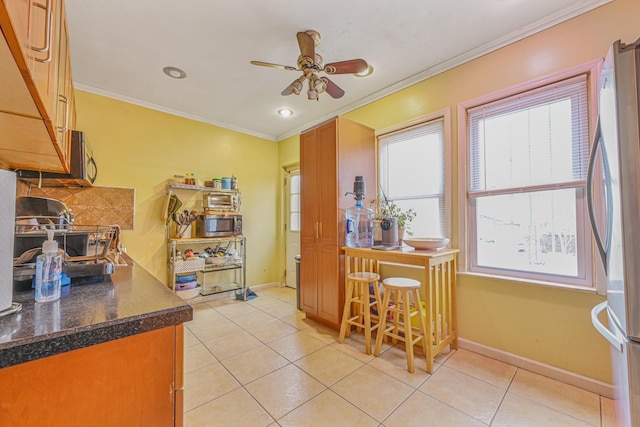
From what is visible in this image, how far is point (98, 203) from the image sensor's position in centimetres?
301

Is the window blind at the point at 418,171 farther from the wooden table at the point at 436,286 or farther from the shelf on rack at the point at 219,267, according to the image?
the shelf on rack at the point at 219,267

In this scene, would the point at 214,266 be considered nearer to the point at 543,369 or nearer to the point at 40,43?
the point at 40,43

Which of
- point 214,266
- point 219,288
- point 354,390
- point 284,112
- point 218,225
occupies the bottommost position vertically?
point 354,390

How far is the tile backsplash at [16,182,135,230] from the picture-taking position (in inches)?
111

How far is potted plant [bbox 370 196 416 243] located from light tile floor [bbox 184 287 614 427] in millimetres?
1151

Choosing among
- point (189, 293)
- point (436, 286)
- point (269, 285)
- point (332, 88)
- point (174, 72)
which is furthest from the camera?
point (269, 285)

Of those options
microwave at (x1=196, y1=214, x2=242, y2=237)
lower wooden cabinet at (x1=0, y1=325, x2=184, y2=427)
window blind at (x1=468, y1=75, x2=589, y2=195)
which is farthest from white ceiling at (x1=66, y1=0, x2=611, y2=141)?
lower wooden cabinet at (x1=0, y1=325, x2=184, y2=427)

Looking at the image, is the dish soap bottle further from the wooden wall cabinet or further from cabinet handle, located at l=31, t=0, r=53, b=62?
cabinet handle, located at l=31, t=0, r=53, b=62

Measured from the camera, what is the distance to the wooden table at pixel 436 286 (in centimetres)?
199

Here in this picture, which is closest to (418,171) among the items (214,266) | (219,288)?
(214,266)

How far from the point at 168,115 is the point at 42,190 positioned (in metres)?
1.61

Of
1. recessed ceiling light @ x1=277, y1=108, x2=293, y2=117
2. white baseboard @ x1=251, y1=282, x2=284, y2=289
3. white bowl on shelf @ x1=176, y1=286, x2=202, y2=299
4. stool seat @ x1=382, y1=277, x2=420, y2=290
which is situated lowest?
white baseboard @ x1=251, y1=282, x2=284, y2=289

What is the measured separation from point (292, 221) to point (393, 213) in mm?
→ 2296

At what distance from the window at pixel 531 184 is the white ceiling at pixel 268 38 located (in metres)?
0.57
